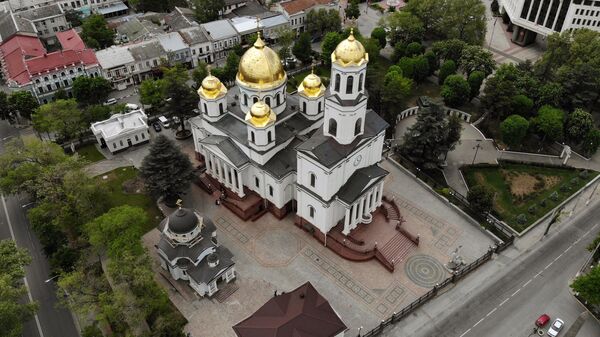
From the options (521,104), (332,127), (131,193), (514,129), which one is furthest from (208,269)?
(521,104)

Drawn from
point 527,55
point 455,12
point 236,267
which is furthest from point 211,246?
point 527,55

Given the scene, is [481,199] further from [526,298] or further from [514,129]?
[514,129]

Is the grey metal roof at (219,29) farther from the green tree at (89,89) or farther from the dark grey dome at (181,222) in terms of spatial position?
the dark grey dome at (181,222)

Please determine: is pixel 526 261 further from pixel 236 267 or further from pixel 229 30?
pixel 229 30

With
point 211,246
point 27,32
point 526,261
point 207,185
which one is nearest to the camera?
point 211,246

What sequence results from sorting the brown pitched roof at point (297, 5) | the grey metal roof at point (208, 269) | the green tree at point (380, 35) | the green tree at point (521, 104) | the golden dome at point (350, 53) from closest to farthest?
the golden dome at point (350, 53)
the grey metal roof at point (208, 269)
the green tree at point (521, 104)
the green tree at point (380, 35)
the brown pitched roof at point (297, 5)

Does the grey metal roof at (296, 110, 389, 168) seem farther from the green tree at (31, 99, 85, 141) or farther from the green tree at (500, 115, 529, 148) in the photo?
the green tree at (31, 99, 85, 141)

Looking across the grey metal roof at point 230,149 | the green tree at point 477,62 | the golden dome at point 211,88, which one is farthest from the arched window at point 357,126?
the green tree at point 477,62
